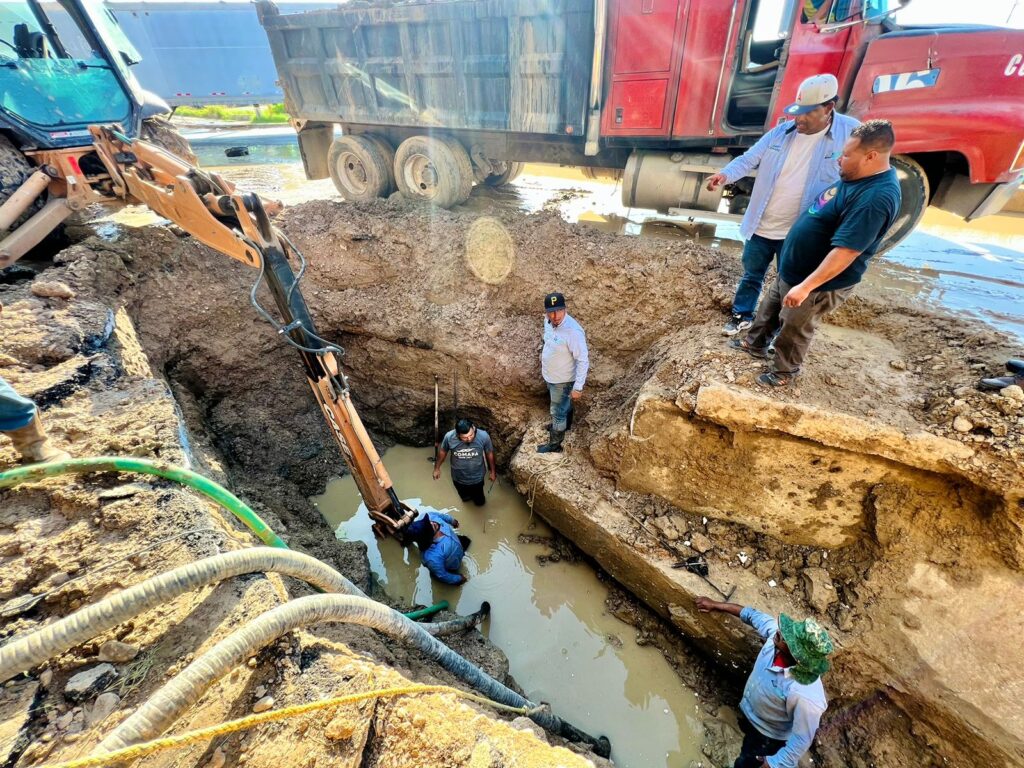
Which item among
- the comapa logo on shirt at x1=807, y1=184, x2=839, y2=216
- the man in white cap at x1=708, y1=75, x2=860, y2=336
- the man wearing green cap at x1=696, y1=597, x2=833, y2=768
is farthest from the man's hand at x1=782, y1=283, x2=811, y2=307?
the man wearing green cap at x1=696, y1=597, x2=833, y2=768

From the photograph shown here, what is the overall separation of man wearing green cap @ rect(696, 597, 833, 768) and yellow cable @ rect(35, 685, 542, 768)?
177 centimetres

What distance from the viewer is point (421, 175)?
7688 mm

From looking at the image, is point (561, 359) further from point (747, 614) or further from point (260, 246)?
point (260, 246)

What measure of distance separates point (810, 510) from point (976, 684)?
1.26 metres

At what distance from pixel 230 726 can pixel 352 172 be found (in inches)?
343

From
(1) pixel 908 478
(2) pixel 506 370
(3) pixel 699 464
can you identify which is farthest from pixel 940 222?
(2) pixel 506 370

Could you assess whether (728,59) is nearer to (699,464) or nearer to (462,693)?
(699,464)

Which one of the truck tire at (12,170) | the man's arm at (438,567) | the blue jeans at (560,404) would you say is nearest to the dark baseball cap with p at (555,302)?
the blue jeans at (560,404)

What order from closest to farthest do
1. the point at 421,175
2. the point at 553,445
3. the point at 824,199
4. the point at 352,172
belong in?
the point at 824,199 < the point at 553,445 < the point at 421,175 < the point at 352,172

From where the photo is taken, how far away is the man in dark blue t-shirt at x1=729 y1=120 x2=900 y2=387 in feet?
7.95

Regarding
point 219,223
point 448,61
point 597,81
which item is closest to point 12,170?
point 219,223

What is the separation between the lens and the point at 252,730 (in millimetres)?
1804

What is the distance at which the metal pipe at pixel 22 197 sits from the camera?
4609 millimetres

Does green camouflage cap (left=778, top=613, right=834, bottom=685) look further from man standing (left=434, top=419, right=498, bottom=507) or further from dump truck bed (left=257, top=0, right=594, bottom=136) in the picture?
dump truck bed (left=257, top=0, right=594, bottom=136)
